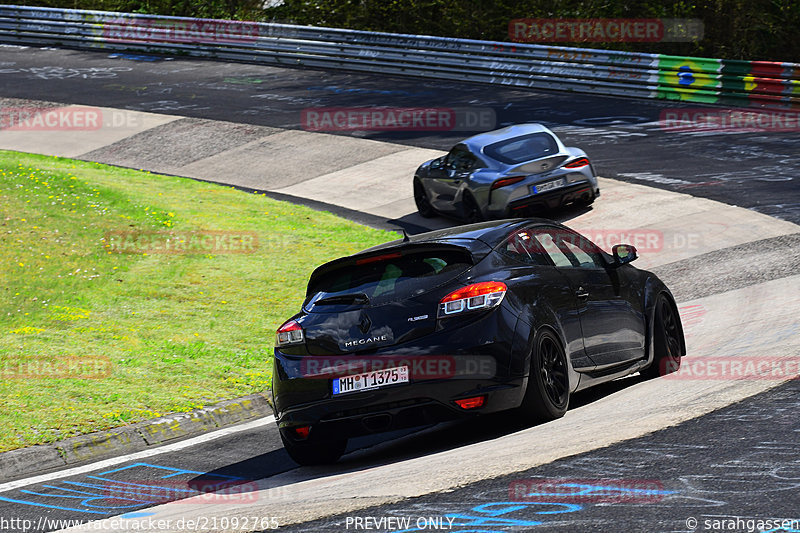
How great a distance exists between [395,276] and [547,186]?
10.5 m

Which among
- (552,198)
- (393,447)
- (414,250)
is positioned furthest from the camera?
(552,198)

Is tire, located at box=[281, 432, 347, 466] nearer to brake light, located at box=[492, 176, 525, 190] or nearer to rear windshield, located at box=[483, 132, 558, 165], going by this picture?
brake light, located at box=[492, 176, 525, 190]

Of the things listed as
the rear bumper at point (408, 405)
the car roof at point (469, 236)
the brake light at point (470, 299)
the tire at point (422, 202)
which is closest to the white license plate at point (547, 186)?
the tire at point (422, 202)

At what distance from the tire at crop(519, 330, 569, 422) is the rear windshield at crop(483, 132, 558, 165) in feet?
34.3

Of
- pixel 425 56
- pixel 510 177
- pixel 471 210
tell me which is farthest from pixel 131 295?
pixel 425 56

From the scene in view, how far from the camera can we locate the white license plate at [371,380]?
694 cm

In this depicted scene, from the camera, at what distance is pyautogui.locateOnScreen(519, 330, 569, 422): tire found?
707 cm

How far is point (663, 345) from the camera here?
907cm

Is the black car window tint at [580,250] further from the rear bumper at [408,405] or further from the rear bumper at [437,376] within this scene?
the rear bumper at [408,405]

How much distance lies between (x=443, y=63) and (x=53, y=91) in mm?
11570

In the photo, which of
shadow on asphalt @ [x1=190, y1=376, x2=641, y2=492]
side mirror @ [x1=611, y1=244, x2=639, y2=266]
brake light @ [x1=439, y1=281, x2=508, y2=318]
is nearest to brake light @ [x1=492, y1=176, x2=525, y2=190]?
side mirror @ [x1=611, y1=244, x2=639, y2=266]

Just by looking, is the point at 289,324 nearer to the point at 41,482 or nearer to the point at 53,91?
the point at 41,482

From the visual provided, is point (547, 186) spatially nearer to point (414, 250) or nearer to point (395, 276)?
point (414, 250)

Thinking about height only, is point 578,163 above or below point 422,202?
above
